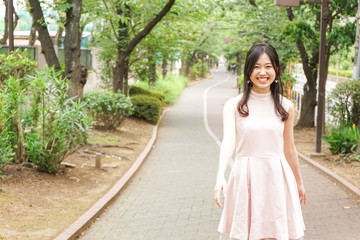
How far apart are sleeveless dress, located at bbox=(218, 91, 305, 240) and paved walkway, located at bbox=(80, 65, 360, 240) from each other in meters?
3.14

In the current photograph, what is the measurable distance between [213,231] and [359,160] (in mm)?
6005

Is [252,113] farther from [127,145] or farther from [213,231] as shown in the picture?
[127,145]

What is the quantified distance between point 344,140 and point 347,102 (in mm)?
1720

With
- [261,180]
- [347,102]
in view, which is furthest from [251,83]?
[347,102]

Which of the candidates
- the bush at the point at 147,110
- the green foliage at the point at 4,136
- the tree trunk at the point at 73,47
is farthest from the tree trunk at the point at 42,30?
the bush at the point at 147,110

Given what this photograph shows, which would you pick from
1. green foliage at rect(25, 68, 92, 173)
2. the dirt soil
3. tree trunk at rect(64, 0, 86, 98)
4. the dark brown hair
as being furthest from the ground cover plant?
the dark brown hair

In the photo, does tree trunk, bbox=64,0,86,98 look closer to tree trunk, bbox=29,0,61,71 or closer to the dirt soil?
tree trunk, bbox=29,0,61,71

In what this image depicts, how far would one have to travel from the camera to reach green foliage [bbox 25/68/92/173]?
9570mm

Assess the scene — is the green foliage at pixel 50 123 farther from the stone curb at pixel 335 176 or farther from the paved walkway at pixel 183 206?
the stone curb at pixel 335 176

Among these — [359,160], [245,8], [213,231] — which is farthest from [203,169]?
[245,8]

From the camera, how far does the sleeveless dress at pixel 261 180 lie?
391 cm

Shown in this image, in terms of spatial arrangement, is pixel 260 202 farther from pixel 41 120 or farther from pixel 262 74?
pixel 41 120

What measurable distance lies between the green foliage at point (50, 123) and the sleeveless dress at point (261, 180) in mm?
6020

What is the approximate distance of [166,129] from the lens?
22.6m
